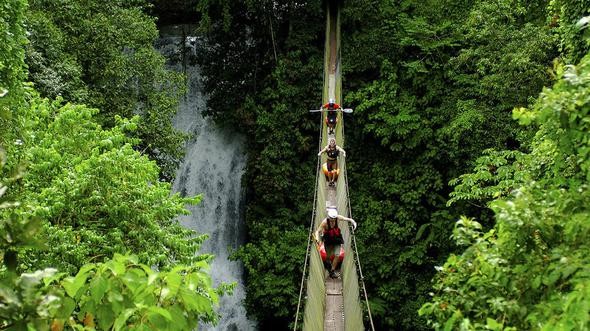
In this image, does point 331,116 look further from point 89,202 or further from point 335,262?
point 89,202

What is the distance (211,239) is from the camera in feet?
43.9

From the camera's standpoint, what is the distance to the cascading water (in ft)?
42.3

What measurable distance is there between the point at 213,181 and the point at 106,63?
4.32 metres

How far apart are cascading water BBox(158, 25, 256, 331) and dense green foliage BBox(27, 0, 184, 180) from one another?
A: 2.13 meters

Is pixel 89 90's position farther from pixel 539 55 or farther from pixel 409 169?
pixel 539 55

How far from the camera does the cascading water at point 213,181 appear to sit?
12.9 m

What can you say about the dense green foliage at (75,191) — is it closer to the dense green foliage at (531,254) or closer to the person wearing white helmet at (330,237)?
the person wearing white helmet at (330,237)

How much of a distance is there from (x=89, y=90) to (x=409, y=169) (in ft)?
21.9

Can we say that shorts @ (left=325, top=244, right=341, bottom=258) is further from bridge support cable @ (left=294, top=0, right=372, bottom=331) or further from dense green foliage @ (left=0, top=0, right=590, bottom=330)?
dense green foliage @ (left=0, top=0, right=590, bottom=330)

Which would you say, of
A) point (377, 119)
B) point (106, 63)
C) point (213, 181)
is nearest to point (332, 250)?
point (106, 63)

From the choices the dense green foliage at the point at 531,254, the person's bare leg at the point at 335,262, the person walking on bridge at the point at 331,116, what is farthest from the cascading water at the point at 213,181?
the dense green foliage at the point at 531,254

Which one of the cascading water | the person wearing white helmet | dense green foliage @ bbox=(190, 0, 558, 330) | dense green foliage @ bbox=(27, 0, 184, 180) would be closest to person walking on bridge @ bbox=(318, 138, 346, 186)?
the person wearing white helmet

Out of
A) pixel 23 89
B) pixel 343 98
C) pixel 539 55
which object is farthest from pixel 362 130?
pixel 23 89

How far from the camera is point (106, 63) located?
1075cm
